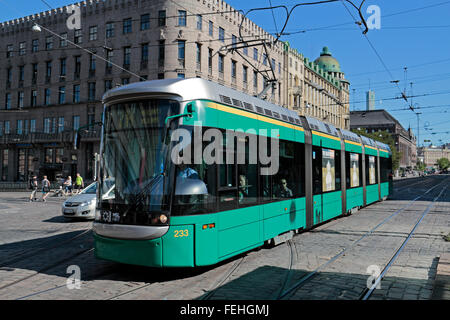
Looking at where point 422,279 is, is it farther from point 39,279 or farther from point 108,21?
point 108,21

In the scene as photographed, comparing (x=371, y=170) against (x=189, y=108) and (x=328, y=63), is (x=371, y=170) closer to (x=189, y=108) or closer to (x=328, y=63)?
(x=189, y=108)

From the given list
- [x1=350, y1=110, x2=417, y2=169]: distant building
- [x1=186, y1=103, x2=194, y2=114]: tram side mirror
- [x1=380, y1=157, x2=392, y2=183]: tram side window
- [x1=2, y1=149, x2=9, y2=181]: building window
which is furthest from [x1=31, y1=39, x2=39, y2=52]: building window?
[x1=350, y1=110, x2=417, y2=169]: distant building

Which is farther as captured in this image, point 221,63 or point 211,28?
point 221,63

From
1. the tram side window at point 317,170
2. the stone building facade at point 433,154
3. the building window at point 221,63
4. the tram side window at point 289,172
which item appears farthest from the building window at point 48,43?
the stone building facade at point 433,154

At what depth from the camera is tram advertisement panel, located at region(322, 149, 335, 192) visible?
1117 centimetres

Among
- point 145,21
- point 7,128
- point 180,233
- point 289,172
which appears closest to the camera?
point 180,233

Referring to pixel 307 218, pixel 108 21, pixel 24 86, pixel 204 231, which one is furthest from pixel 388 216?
pixel 24 86

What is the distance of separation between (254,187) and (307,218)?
3.30 m

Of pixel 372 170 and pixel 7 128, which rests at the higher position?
pixel 7 128

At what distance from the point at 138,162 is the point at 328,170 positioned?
739 centimetres

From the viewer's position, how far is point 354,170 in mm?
14344

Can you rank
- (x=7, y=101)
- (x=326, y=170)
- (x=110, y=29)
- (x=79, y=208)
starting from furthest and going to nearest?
(x=7, y=101)
(x=110, y=29)
(x=79, y=208)
(x=326, y=170)

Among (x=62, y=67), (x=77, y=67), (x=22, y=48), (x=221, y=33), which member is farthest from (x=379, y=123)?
(x=22, y=48)

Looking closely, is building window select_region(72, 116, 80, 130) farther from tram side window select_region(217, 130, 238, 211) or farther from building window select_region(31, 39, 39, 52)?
tram side window select_region(217, 130, 238, 211)
